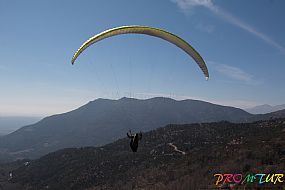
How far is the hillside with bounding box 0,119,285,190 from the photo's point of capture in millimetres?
57325

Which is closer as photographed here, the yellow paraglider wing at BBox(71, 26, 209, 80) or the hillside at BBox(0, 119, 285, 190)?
the yellow paraglider wing at BBox(71, 26, 209, 80)

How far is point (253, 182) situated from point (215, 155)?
3085 cm

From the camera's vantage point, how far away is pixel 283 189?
37844mm

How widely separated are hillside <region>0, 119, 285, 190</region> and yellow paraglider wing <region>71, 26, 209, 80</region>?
891 inches

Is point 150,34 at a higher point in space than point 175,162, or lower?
higher

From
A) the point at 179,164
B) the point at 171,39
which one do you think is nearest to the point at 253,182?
the point at 171,39

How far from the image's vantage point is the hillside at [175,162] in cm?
5733

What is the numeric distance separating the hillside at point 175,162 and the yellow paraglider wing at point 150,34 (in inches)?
891

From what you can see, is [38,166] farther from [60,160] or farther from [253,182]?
[253,182]

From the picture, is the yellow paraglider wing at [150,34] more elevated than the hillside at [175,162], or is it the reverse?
the yellow paraglider wing at [150,34]

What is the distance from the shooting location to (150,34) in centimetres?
2692

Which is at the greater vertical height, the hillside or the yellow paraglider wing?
the yellow paraglider wing

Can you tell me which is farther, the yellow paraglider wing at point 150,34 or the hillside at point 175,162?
the hillside at point 175,162

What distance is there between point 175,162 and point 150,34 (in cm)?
5841
